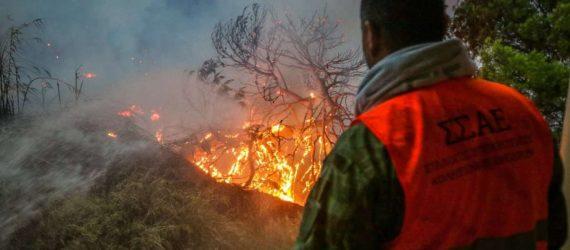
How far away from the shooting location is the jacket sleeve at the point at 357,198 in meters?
1.31

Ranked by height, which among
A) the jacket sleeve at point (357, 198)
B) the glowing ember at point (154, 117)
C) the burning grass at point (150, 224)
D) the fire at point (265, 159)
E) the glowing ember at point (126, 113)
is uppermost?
the glowing ember at point (154, 117)

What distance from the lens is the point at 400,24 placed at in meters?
→ 1.55

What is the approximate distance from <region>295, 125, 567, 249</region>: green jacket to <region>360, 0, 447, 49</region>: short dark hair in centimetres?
38

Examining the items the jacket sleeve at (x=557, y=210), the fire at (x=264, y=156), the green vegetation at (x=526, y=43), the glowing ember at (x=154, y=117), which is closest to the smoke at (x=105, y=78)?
the glowing ember at (x=154, y=117)

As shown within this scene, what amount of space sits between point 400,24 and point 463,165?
498mm

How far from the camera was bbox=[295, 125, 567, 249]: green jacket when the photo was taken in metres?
1.31

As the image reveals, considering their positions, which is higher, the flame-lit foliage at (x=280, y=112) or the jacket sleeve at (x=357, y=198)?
the flame-lit foliage at (x=280, y=112)

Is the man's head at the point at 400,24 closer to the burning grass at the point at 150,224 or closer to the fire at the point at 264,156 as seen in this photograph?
the burning grass at the point at 150,224

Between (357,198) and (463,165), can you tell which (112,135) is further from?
(463,165)

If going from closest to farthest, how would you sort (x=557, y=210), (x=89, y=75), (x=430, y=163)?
(x=430, y=163)
(x=557, y=210)
(x=89, y=75)

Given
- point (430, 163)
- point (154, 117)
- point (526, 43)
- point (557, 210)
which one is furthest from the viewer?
point (154, 117)

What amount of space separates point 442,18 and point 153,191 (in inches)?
189

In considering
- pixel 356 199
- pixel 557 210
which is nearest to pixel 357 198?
pixel 356 199

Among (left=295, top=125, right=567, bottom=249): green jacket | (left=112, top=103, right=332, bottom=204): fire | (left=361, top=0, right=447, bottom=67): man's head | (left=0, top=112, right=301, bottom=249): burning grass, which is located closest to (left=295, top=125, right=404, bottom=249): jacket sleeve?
(left=295, top=125, right=567, bottom=249): green jacket
